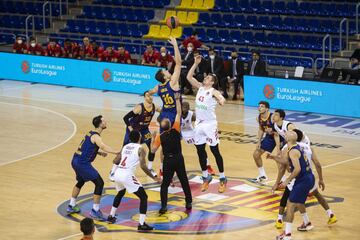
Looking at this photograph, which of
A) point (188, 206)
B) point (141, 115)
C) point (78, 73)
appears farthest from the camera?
point (78, 73)

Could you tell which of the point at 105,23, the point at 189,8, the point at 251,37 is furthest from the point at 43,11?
the point at 251,37

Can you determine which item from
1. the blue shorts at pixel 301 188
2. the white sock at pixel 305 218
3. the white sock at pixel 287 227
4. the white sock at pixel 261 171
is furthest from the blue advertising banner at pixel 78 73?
the white sock at pixel 287 227

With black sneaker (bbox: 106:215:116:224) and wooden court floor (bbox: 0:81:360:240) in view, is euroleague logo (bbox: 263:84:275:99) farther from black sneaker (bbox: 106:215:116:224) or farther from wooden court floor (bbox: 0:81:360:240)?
black sneaker (bbox: 106:215:116:224)

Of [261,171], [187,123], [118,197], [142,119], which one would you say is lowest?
[261,171]

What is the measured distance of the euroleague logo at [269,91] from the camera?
30.8 metres

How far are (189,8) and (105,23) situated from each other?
15.2 feet

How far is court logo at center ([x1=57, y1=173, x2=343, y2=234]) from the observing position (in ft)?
57.3

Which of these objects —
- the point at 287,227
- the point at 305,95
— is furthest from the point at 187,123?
the point at 305,95

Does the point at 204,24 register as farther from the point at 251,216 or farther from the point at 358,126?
the point at 251,216

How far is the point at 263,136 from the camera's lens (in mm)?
20969

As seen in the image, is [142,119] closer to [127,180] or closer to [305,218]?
[127,180]

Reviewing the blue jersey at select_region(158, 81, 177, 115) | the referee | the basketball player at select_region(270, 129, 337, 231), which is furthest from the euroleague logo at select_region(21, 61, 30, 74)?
the basketball player at select_region(270, 129, 337, 231)

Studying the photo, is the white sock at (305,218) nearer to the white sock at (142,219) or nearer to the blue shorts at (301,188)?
the blue shorts at (301,188)

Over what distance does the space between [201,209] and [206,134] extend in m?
1.91
